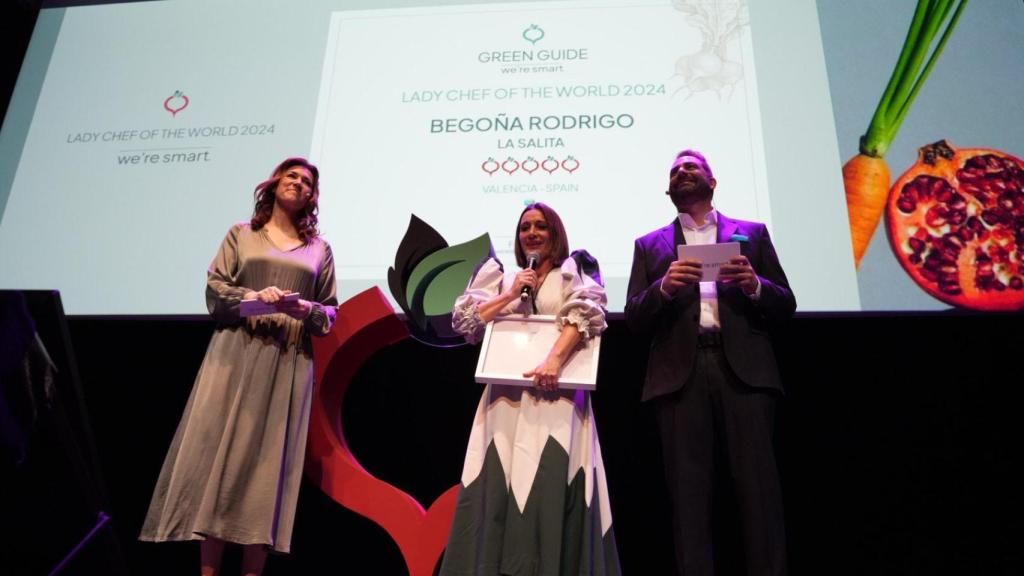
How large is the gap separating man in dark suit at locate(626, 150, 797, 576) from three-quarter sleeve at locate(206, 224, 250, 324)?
4.71 ft

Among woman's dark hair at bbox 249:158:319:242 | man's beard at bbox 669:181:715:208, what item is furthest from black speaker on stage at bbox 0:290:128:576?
man's beard at bbox 669:181:715:208

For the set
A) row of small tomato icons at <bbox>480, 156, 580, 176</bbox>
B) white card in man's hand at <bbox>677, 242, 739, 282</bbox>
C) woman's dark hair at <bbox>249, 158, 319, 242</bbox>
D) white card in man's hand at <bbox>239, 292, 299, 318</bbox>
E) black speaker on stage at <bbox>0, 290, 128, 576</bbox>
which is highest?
row of small tomato icons at <bbox>480, 156, 580, 176</bbox>

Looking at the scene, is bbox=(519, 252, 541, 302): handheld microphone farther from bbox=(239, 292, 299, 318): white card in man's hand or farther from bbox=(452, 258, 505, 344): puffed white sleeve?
bbox=(239, 292, 299, 318): white card in man's hand

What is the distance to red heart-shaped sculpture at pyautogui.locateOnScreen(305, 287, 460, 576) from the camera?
306cm

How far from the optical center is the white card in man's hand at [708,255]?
2611 mm

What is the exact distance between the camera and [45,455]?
1.76m

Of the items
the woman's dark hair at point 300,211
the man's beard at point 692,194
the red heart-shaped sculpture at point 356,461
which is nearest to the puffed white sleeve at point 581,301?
the man's beard at point 692,194

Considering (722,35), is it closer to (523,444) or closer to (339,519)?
(523,444)

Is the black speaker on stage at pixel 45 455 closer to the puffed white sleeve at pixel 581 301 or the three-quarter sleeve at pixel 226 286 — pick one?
the three-quarter sleeve at pixel 226 286

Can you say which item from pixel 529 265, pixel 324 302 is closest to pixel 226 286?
pixel 324 302

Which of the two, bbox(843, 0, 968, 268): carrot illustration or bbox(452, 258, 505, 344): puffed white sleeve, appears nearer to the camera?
bbox(452, 258, 505, 344): puffed white sleeve

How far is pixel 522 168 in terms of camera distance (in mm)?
3844

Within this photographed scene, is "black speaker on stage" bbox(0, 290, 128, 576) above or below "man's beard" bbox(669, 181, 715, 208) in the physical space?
below

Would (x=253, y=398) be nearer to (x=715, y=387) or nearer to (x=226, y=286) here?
(x=226, y=286)
